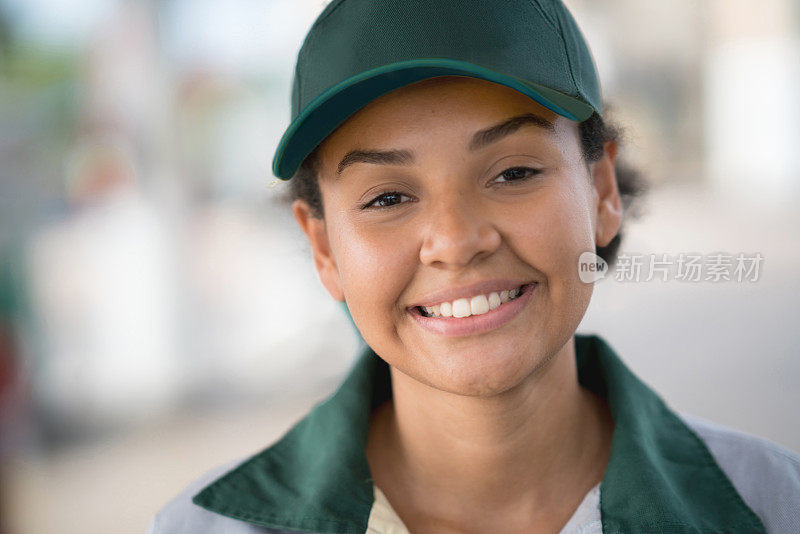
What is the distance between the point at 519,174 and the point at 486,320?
0.80 feet

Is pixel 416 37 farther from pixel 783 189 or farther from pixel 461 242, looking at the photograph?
pixel 783 189

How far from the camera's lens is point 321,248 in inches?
64.9

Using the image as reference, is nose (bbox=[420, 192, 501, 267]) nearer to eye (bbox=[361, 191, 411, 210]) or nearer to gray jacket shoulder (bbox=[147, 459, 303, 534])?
eye (bbox=[361, 191, 411, 210])

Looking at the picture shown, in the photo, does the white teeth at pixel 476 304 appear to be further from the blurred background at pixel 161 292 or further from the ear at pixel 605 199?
the blurred background at pixel 161 292

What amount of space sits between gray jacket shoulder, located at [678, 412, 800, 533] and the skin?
0.22m

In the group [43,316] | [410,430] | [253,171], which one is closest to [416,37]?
[410,430]

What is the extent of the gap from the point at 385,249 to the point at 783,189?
240 inches

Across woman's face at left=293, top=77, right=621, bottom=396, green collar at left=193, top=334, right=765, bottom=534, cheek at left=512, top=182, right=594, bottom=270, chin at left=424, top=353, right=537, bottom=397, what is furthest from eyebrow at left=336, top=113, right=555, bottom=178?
green collar at left=193, top=334, right=765, bottom=534

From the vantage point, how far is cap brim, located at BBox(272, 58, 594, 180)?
123cm

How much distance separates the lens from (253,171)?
4863 millimetres

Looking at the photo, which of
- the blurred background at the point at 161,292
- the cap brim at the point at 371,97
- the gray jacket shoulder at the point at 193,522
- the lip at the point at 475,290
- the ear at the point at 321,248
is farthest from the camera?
the blurred background at the point at 161,292

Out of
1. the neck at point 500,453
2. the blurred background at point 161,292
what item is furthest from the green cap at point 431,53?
the blurred background at point 161,292

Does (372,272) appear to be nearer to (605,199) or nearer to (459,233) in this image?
(459,233)

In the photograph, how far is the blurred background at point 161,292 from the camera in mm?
3873
